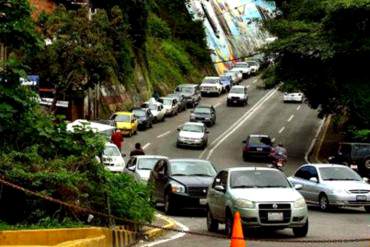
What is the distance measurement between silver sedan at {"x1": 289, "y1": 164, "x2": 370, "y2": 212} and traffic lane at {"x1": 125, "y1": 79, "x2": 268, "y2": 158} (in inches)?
833

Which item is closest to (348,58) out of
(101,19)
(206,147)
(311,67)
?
(311,67)

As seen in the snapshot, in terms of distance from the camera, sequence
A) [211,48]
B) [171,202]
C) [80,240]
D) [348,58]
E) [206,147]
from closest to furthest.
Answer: [80,240] → [171,202] → [348,58] → [206,147] → [211,48]

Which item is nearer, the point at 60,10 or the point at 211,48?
the point at 60,10

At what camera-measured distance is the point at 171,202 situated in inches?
902

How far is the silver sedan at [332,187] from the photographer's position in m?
24.2

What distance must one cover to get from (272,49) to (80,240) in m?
37.9

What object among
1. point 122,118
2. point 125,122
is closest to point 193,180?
point 125,122

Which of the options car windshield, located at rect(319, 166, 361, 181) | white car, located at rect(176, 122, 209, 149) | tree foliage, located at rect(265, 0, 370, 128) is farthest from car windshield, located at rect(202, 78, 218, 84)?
car windshield, located at rect(319, 166, 361, 181)

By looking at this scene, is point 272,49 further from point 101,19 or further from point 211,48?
point 211,48

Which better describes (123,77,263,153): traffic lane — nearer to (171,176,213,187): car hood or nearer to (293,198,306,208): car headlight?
(171,176,213,187): car hood

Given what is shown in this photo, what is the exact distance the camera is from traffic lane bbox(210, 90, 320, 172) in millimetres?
48188

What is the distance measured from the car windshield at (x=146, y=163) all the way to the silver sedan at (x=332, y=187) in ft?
16.6

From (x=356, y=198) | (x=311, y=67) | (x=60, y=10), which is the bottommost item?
(x=356, y=198)

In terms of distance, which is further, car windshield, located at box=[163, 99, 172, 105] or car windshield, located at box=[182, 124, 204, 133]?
car windshield, located at box=[163, 99, 172, 105]
